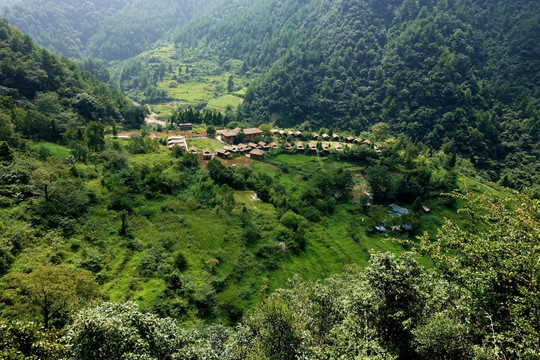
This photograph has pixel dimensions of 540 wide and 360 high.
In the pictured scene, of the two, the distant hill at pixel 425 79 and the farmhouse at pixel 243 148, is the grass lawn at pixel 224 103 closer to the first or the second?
the distant hill at pixel 425 79

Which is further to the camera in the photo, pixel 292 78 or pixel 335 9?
pixel 335 9

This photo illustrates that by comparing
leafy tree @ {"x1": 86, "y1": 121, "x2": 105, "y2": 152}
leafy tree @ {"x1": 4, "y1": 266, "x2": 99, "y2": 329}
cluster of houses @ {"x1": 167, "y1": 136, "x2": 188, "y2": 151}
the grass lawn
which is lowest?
the grass lawn

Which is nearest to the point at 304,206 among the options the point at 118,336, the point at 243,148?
the point at 243,148

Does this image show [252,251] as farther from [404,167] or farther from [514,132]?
[514,132]

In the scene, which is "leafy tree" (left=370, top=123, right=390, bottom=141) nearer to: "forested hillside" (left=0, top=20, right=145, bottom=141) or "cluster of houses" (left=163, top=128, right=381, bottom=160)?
"cluster of houses" (left=163, top=128, right=381, bottom=160)

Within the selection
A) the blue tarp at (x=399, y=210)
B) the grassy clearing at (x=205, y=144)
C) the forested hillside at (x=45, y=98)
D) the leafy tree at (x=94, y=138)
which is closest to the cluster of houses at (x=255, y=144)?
the grassy clearing at (x=205, y=144)

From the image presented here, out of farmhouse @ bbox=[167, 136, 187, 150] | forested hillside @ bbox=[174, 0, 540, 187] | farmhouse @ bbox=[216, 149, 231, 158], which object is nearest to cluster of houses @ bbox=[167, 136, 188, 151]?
farmhouse @ bbox=[167, 136, 187, 150]

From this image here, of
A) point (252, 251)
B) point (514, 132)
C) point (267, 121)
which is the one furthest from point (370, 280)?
point (514, 132)
